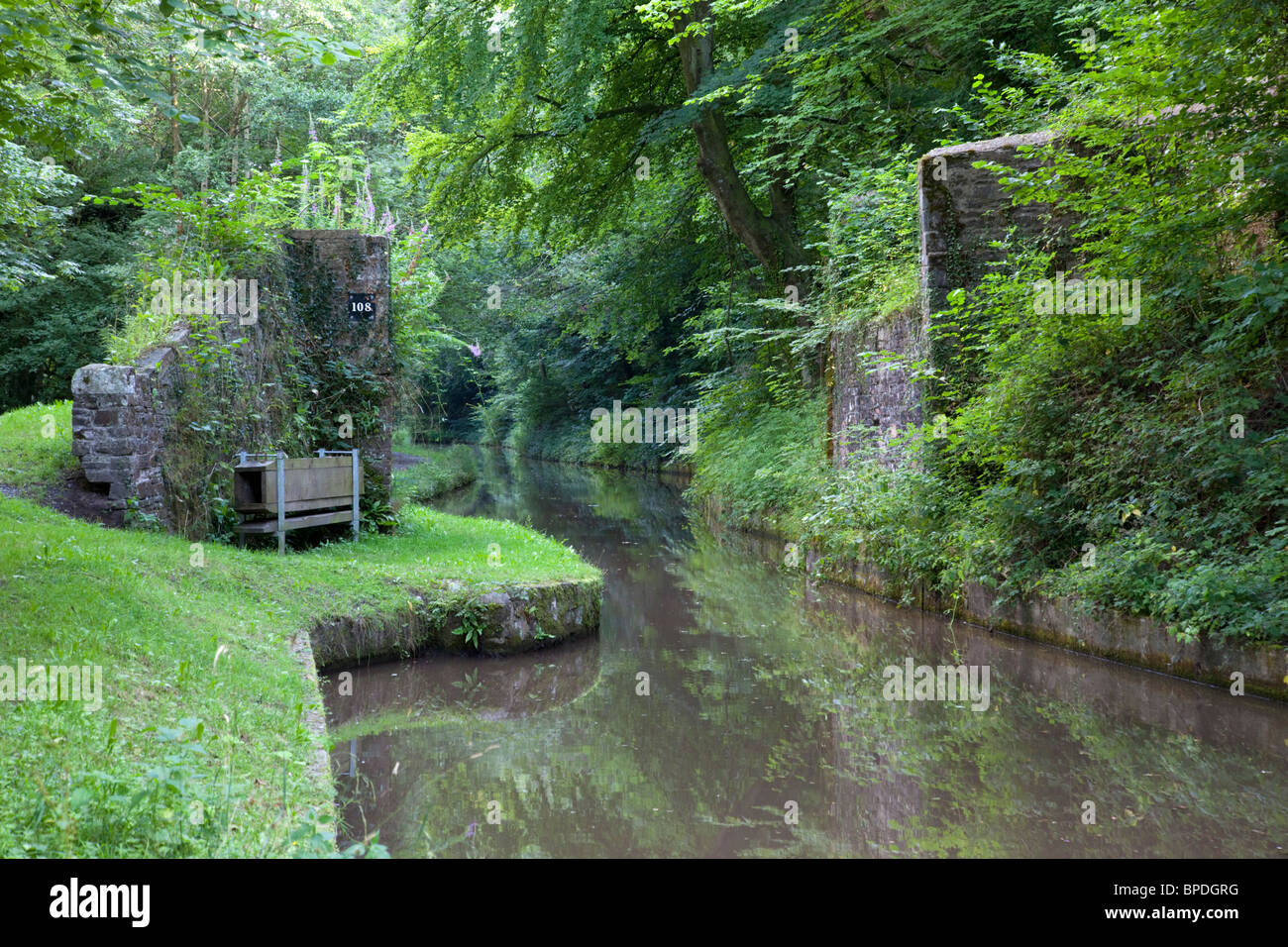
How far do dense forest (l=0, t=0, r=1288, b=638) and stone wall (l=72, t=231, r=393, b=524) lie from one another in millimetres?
654

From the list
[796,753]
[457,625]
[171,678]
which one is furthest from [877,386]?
[171,678]

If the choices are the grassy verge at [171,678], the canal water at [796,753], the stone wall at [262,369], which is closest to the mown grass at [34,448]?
the grassy verge at [171,678]

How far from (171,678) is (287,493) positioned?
4868 mm

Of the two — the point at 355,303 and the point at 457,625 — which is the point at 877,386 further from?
the point at 457,625

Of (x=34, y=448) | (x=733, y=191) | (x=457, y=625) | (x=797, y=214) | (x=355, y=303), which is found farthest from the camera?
(x=797, y=214)

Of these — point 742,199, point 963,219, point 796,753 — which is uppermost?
point 742,199

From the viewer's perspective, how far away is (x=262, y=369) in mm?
10477

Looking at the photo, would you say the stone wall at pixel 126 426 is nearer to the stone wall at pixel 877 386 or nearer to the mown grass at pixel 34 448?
the mown grass at pixel 34 448

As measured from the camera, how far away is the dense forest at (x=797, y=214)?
722 centimetres

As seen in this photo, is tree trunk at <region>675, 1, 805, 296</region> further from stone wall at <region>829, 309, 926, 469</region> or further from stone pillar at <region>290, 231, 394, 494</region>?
stone pillar at <region>290, 231, 394, 494</region>

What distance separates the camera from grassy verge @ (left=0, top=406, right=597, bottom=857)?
→ 3.22 metres

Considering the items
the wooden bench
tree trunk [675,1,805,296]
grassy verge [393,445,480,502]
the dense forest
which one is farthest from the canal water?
tree trunk [675,1,805,296]
